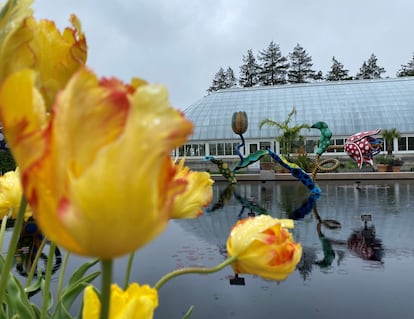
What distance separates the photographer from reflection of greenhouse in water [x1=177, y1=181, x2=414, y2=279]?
22.2 ft

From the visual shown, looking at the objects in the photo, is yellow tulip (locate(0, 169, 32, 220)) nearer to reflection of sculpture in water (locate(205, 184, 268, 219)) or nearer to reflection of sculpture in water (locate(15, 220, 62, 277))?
reflection of sculpture in water (locate(15, 220, 62, 277))

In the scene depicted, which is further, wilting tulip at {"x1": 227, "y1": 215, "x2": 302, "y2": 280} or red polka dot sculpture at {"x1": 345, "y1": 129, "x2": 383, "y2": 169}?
red polka dot sculpture at {"x1": 345, "y1": 129, "x2": 383, "y2": 169}

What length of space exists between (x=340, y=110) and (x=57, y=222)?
31.9m

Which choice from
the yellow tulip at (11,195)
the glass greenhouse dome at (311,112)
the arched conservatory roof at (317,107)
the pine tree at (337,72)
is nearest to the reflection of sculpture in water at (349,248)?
the yellow tulip at (11,195)

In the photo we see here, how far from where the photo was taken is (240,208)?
1155 centimetres

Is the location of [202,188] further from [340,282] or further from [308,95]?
[308,95]

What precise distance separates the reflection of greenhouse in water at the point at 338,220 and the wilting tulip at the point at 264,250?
517 centimetres

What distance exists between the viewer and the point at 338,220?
972cm

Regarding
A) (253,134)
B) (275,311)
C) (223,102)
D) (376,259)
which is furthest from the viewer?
(223,102)

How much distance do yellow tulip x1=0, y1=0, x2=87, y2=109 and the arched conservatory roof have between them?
28.4 meters

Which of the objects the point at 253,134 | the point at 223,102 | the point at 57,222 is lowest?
the point at 57,222

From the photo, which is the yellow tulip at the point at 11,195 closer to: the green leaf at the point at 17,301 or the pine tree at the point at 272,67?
the green leaf at the point at 17,301

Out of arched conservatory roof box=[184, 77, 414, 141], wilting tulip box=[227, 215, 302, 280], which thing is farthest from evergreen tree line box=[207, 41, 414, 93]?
wilting tulip box=[227, 215, 302, 280]

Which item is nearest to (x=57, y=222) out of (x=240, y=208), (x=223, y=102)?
(x=240, y=208)
